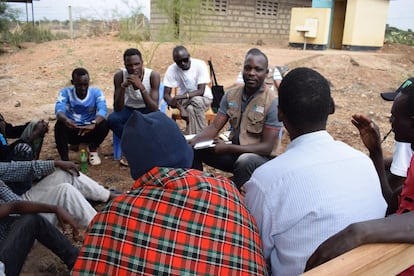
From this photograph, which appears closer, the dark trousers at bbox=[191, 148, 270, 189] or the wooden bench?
the wooden bench

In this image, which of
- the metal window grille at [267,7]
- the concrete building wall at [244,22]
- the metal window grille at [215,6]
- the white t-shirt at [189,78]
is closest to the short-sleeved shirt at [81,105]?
the white t-shirt at [189,78]

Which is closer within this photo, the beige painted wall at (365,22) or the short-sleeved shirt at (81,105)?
the short-sleeved shirt at (81,105)

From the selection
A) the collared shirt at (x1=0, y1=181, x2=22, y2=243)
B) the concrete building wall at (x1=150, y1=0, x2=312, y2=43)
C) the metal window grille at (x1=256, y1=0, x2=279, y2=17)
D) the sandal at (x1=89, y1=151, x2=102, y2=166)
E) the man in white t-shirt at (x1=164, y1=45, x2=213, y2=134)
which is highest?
the metal window grille at (x1=256, y1=0, x2=279, y2=17)

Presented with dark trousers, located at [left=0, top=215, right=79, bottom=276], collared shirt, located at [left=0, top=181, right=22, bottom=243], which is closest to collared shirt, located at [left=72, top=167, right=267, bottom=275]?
dark trousers, located at [left=0, top=215, right=79, bottom=276]

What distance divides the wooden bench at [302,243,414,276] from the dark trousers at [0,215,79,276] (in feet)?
5.82

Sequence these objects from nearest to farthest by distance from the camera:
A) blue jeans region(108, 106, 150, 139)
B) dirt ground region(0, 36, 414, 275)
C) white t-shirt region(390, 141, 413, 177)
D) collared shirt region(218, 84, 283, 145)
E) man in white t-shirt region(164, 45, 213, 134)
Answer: white t-shirt region(390, 141, 413, 177) < collared shirt region(218, 84, 283, 145) < blue jeans region(108, 106, 150, 139) < man in white t-shirt region(164, 45, 213, 134) < dirt ground region(0, 36, 414, 275)

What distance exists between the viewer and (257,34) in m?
18.7

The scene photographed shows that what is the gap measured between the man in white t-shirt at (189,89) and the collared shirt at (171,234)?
3.66 m

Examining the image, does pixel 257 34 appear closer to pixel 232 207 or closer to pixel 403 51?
pixel 403 51

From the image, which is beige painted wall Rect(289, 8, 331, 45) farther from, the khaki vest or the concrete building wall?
the khaki vest

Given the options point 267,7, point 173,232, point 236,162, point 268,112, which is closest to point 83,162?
point 236,162

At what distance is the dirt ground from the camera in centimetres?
611

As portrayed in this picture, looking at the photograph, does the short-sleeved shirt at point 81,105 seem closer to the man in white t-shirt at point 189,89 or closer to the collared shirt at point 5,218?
the man in white t-shirt at point 189,89

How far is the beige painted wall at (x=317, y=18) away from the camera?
16641 millimetres
